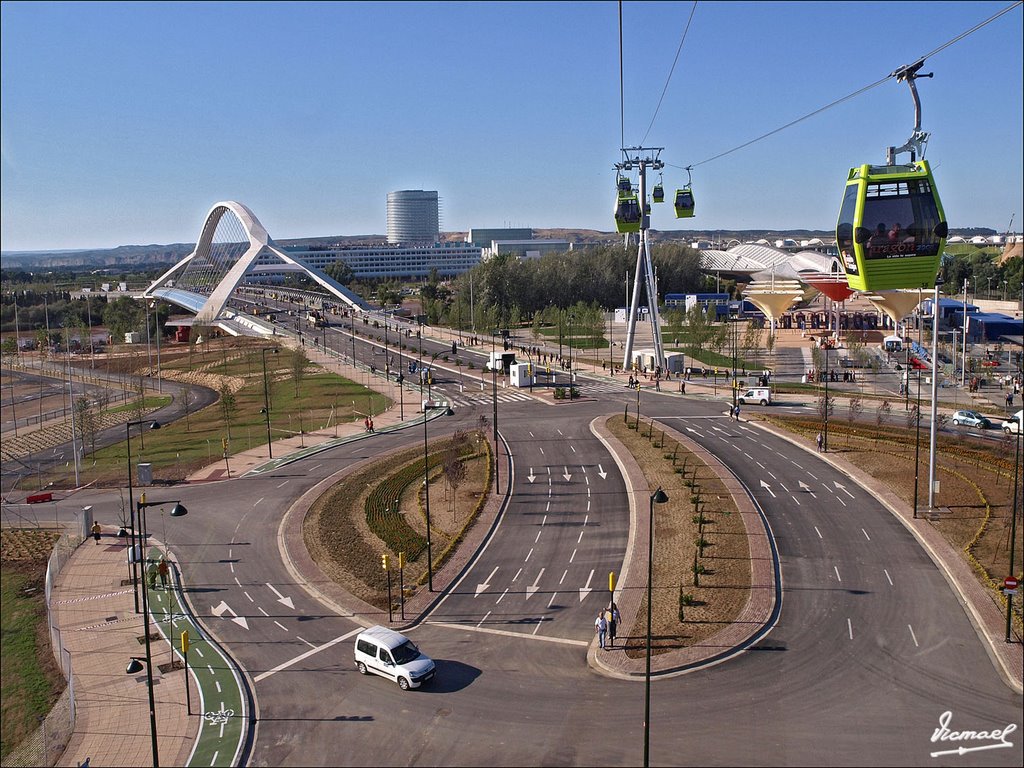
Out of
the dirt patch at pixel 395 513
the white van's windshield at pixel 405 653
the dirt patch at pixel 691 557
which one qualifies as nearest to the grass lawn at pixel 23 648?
the white van's windshield at pixel 405 653

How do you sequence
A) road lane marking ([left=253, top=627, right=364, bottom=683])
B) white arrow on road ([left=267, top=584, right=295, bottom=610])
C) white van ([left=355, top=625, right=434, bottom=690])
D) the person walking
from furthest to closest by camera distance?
white arrow on road ([left=267, top=584, right=295, bottom=610]) < the person walking < road lane marking ([left=253, top=627, right=364, bottom=683]) < white van ([left=355, top=625, right=434, bottom=690])

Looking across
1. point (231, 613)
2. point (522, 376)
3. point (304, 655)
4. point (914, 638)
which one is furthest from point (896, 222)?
point (522, 376)

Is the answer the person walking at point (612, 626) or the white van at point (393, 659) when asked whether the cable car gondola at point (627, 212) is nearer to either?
the person walking at point (612, 626)

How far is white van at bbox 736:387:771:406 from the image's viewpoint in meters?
59.6

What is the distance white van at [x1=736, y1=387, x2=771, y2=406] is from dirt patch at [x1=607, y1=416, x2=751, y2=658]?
1807 cm

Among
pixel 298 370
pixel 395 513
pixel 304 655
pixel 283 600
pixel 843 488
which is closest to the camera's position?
pixel 304 655

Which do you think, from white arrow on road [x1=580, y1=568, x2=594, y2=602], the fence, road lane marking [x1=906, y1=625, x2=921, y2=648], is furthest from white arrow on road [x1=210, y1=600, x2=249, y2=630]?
road lane marking [x1=906, y1=625, x2=921, y2=648]

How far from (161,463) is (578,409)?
25906 mm

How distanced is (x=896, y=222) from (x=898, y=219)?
3.4 inches

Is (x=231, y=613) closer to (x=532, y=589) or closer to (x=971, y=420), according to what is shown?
(x=532, y=589)

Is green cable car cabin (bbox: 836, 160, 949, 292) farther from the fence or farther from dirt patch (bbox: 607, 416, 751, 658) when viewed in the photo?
the fence

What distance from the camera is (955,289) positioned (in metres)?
131

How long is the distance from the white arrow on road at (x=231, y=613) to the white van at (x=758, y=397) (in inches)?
1587

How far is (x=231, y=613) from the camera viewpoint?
2722cm
